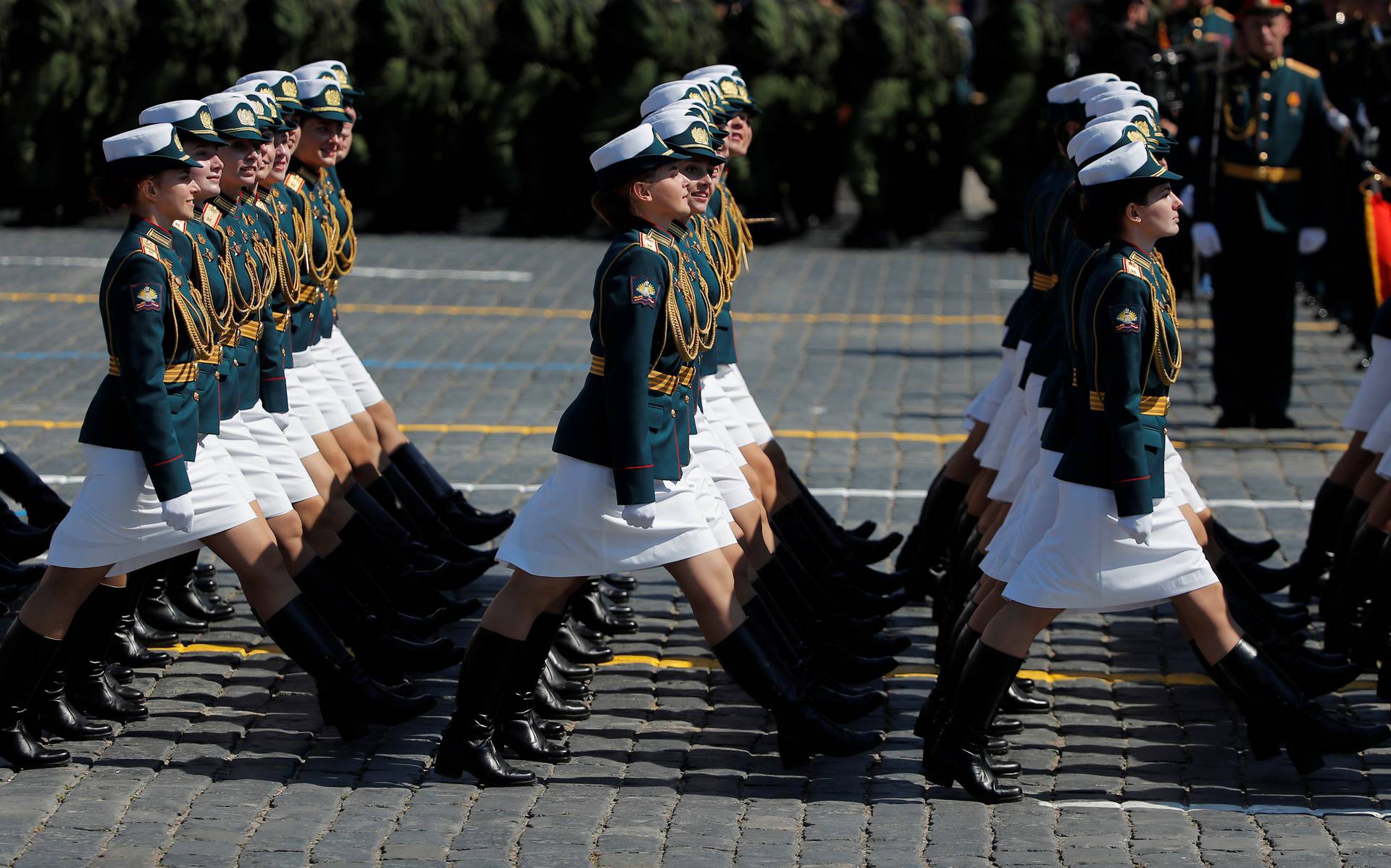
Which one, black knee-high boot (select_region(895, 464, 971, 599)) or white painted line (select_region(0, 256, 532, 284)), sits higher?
black knee-high boot (select_region(895, 464, 971, 599))

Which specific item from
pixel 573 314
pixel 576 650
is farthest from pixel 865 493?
pixel 573 314

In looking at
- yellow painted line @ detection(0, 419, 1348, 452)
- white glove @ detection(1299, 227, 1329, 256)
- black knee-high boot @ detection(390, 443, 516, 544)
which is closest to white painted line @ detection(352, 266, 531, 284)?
yellow painted line @ detection(0, 419, 1348, 452)

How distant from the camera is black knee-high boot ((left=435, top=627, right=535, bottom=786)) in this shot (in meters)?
6.28

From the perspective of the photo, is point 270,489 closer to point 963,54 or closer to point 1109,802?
point 1109,802

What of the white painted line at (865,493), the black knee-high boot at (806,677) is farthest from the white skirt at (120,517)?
the white painted line at (865,493)

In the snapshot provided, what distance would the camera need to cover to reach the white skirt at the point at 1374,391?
819cm

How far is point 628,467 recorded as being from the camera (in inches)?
240

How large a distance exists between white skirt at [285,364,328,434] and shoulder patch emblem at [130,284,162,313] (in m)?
1.73

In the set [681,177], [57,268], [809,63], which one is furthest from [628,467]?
[809,63]

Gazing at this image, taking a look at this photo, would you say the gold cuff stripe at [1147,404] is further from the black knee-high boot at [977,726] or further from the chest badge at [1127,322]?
the black knee-high boot at [977,726]

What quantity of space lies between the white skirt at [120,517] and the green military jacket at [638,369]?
100 centimetres

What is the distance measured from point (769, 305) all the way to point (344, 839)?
10.6 m

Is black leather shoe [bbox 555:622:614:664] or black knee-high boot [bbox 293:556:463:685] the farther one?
black leather shoe [bbox 555:622:614:664]

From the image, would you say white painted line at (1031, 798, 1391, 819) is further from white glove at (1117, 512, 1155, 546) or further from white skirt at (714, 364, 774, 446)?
white skirt at (714, 364, 774, 446)
